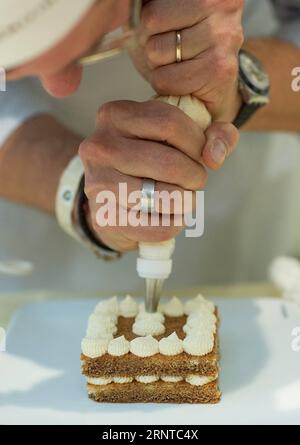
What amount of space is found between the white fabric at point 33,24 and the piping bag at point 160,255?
241 millimetres

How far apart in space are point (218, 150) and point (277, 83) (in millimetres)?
349

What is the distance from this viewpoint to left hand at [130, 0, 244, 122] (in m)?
0.64

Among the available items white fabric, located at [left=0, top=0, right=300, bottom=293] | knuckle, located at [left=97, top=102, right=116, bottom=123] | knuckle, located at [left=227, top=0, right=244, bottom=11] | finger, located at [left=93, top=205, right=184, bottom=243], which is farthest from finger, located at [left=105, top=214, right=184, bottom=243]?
white fabric, located at [left=0, top=0, right=300, bottom=293]

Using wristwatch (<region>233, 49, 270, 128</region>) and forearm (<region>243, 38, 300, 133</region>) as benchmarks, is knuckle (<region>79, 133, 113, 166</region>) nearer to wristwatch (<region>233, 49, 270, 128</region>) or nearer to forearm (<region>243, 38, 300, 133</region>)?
wristwatch (<region>233, 49, 270, 128</region>)

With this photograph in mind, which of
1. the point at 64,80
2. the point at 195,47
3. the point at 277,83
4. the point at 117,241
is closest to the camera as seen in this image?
the point at 64,80

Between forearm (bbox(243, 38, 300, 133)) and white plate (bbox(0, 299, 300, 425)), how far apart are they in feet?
0.82

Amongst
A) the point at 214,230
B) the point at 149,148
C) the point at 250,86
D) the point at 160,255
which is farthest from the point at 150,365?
the point at 214,230

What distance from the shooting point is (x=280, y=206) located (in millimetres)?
1232

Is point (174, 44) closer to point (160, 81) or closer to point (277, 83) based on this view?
point (160, 81)

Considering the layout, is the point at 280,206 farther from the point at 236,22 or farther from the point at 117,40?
the point at 117,40

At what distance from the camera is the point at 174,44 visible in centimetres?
66
